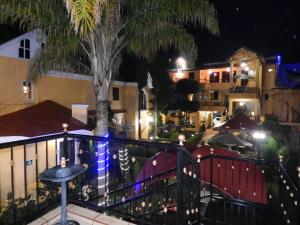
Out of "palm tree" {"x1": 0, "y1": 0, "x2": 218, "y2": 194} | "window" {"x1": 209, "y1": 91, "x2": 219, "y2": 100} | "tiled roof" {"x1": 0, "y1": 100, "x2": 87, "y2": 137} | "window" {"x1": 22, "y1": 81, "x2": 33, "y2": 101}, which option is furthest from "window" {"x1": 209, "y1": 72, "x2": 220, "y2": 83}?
"palm tree" {"x1": 0, "y1": 0, "x2": 218, "y2": 194}

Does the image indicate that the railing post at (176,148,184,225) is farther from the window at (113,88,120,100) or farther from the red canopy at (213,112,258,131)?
the window at (113,88,120,100)

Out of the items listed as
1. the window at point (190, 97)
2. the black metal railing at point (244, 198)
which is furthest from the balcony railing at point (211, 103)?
the black metal railing at point (244, 198)

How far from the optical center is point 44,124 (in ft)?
33.6

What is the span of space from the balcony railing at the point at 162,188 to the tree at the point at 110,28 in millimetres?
1852

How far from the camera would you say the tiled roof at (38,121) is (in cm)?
902

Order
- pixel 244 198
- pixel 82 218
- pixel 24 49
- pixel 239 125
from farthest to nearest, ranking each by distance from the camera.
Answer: pixel 239 125, pixel 24 49, pixel 244 198, pixel 82 218

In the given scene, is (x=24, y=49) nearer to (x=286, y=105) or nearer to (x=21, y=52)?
(x=21, y=52)

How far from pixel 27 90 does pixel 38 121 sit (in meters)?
2.04

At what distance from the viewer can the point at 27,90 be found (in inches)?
444

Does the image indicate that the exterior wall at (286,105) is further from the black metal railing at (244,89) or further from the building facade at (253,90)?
the black metal railing at (244,89)

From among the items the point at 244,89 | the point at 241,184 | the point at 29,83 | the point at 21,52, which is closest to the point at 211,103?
the point at 244,89

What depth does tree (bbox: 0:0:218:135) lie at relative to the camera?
19.1 feet

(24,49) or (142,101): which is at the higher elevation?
(24,49)

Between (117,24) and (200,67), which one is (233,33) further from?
(117,24)
